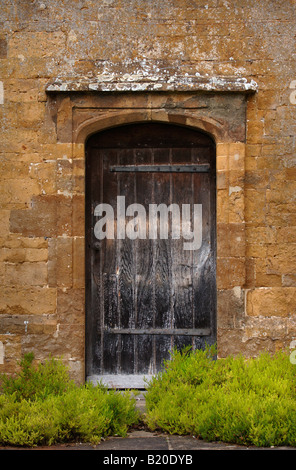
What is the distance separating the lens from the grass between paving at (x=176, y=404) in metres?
4.01

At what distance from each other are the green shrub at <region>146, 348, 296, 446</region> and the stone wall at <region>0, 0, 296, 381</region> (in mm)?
449

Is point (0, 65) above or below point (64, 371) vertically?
above

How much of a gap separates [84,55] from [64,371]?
9.24ft

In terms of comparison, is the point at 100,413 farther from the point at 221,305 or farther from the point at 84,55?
the point at 84,55

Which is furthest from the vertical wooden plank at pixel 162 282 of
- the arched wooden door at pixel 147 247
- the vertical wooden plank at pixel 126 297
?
the vertical wooden plank at pixel 126 297

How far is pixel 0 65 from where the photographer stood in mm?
5445

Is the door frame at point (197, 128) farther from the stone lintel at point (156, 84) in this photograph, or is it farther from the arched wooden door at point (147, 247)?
the arched wooden door at point (147, 247)

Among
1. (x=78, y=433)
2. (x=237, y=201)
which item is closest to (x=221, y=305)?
(x=237, y=201)

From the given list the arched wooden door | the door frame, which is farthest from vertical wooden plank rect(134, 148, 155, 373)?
the door frame

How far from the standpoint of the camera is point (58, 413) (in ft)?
13.6

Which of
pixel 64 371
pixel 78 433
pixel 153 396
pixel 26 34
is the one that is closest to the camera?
pixel 78 433

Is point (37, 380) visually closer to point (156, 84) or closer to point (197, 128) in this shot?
point (197, 128)

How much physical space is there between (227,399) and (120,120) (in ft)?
8.58

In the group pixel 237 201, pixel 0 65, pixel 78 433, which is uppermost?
pixel 0 65
